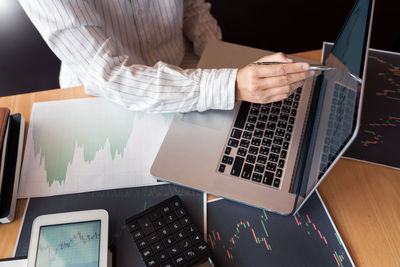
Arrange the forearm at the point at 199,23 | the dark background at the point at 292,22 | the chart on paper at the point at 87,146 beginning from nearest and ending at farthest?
the chart on paper at the point at 87,146 < the forearm at the point at 199,23 < the dark background at the point at 292,22

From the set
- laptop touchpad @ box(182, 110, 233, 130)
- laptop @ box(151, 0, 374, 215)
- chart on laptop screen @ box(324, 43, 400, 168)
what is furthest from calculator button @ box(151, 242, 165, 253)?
chart on laptop screen @ box(324, 43, 400, 168)

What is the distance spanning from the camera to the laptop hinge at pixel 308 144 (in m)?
0.63

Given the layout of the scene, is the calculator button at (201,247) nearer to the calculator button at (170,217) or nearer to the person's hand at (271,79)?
the calculator button at (170,217)

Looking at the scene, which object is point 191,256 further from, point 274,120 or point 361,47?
point 361,47

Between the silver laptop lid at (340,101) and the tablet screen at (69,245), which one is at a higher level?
the silver laptop lid at (340,101)

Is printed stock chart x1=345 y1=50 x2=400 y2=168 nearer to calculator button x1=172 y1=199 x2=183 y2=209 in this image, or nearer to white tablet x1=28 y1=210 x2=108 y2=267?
calculator button x1=172 y1=199 x2=183 y2=209

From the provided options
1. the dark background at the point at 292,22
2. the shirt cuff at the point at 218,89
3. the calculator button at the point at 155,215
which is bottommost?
the calculator button at the point at 155,215

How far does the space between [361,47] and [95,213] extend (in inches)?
21.2

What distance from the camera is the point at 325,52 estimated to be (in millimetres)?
811

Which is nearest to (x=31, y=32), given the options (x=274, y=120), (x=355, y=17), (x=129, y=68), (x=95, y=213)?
(x=129, y=68)

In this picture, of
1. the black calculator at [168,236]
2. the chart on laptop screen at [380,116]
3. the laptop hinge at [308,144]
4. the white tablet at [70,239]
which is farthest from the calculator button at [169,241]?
the chart on laptop screen at [380,116]

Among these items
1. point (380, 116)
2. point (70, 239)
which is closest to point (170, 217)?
point (70, 239)

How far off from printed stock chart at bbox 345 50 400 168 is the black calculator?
376mm

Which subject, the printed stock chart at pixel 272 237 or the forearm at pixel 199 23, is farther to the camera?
the forearm at pixel 199 23
